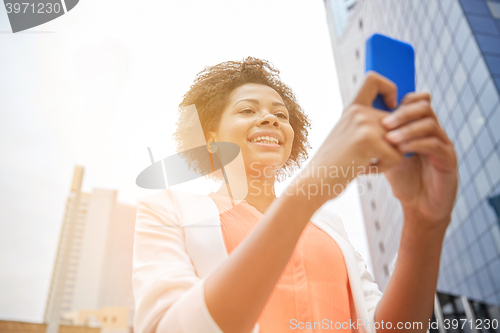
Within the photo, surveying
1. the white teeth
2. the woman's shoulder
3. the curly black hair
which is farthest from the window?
the woman's shoulder

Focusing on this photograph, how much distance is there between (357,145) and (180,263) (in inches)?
15.6

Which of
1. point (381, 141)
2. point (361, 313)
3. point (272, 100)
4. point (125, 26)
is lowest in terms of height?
point (361, 313)

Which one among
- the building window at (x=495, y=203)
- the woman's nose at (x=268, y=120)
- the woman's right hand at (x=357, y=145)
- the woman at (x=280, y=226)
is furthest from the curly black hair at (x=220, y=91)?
the building window at (x=495, y=203)

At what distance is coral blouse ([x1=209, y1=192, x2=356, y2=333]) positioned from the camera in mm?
704

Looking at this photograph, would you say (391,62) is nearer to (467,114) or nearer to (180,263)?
(180,263)

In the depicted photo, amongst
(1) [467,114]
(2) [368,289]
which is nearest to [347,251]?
(2) [368,289]

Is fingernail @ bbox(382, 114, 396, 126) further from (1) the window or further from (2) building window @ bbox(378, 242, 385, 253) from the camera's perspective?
(2) building window @ bbox(378, 242, 385, 253)

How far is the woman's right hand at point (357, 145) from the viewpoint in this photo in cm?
48

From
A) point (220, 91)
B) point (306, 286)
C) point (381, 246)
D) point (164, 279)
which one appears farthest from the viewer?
point (381, 246)

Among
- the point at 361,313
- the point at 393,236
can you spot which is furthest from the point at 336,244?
the point at 393,236

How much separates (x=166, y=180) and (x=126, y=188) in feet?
0.48

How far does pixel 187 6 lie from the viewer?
49.9 inches

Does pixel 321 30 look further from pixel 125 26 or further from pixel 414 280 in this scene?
pixel 414 280

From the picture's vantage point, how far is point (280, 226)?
1.66ft
